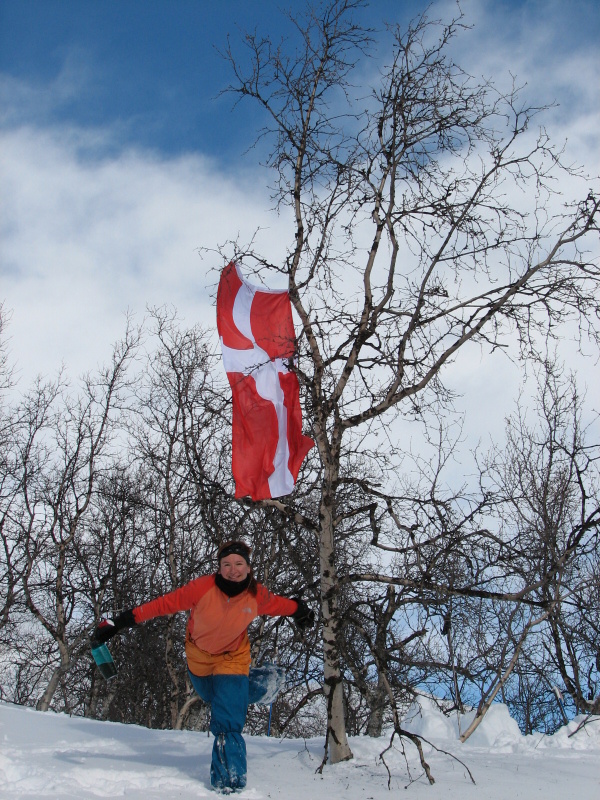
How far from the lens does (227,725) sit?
13.6 ft

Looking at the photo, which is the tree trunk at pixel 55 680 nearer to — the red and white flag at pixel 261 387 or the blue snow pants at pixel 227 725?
the blue snow pants at pixel 227 725

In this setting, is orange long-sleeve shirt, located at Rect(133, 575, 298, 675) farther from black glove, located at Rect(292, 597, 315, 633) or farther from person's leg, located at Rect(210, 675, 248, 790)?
black glove, located at Rect(292, 597, 315, 633)

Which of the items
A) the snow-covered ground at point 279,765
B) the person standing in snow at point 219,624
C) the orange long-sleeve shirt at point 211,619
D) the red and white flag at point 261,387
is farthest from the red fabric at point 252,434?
the snow-covered ground at point 279,765

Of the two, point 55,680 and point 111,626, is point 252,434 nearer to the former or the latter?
point 111,626

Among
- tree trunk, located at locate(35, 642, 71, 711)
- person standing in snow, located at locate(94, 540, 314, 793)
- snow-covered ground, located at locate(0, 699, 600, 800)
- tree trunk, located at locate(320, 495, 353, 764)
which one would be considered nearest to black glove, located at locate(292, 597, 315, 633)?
tree trunk, located at locate(320, 495, 353, 764)

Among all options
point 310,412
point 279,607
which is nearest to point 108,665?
point 279,607

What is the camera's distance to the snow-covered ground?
3701 millimetres

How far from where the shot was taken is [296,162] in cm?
588

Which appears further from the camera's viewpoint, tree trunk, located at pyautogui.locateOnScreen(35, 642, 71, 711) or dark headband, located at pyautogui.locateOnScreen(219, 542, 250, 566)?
tree trunk, located at pyautogui.locateOnScreen(35, 642, 71, 711)

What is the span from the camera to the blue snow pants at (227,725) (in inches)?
152

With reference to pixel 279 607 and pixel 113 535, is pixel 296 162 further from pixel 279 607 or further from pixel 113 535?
pixel 113 535

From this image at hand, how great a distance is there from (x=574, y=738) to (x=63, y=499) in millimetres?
13698

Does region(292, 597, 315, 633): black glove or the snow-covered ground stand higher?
region(292, 597, 315, 633): black glove

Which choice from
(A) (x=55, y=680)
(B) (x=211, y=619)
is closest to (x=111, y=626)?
(B) (x=211, y=619)
